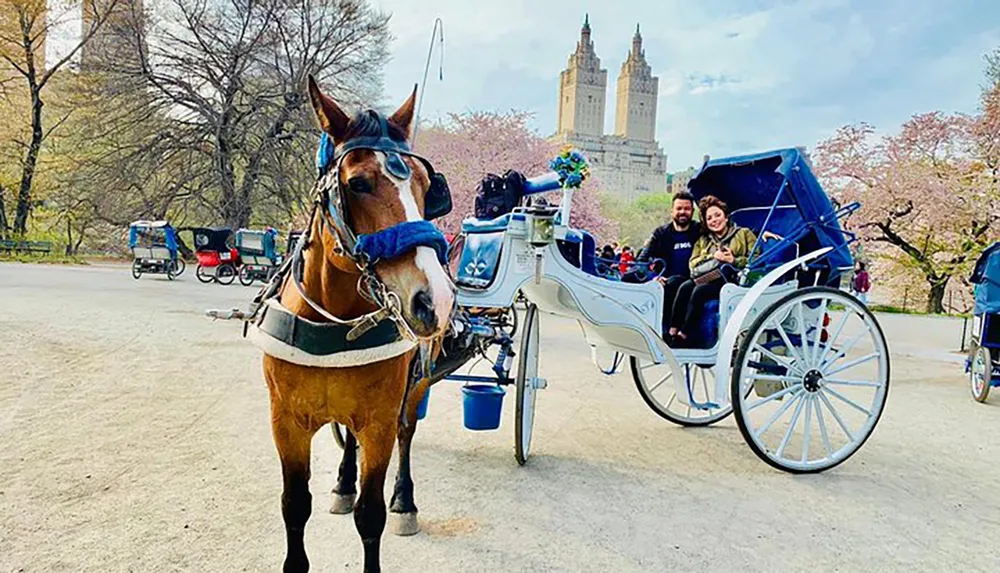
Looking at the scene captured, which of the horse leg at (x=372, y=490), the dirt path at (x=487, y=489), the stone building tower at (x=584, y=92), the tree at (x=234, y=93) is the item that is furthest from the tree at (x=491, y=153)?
the stone building tower at (x=584, y=92)

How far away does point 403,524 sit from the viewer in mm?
3066

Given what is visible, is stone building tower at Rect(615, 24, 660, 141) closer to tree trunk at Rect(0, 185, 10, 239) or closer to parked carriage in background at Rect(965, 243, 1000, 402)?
tree trunk at Rect(0, 185, 10, 239)

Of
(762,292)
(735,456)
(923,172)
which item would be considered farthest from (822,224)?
(923,172)

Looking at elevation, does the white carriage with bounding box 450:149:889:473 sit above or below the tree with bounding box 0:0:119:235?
below

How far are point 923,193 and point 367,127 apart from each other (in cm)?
2051

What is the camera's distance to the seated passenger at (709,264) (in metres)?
4.42

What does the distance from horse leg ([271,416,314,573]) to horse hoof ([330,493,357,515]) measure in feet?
2.77

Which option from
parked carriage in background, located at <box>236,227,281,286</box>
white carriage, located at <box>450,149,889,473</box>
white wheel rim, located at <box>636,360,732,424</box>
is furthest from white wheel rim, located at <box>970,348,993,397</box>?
parked carriage in background, located at <box>236,227,281,286</box>

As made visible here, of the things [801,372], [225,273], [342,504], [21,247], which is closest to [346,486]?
[342,504]

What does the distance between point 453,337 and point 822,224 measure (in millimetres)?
2862

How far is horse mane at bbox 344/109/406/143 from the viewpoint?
1.95 m

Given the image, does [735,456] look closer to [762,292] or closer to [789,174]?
[762,292]

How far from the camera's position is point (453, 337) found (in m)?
3.32

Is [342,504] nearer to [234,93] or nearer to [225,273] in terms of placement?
[225,273]
